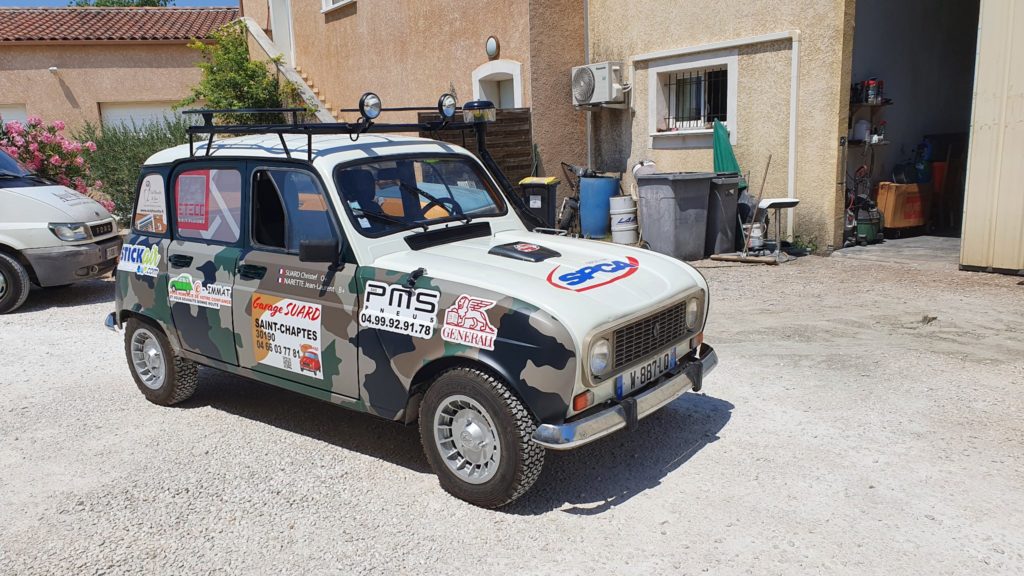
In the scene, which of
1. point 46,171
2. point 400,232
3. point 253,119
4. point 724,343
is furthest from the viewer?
point 253,119

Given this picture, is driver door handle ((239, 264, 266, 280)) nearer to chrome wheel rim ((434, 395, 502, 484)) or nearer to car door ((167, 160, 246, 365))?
car door ((167, 160, 246, 365))

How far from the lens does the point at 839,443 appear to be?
181 inches

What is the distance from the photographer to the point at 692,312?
177 inches

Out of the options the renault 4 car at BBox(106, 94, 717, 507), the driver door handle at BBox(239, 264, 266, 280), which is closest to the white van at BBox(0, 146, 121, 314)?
the renault 4 car at BBox(106, 94, 717, 507)

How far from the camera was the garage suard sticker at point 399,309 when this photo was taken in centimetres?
393

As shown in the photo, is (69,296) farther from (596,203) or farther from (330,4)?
(330,4)

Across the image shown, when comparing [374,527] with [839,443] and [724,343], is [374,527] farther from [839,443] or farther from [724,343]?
[724,343]

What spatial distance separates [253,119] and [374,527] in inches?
555

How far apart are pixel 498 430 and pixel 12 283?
7517mm

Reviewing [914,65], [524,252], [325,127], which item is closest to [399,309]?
[524,252]

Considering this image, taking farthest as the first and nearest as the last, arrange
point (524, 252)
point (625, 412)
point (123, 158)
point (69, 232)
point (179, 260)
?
point (123, 158), point (69, 232), point (179, 260), point (524, 252), point (625, 412)

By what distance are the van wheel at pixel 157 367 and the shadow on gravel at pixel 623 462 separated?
8.71ft

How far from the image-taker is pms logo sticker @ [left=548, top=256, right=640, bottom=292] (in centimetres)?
395

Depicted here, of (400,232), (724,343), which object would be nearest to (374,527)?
(400,232)
